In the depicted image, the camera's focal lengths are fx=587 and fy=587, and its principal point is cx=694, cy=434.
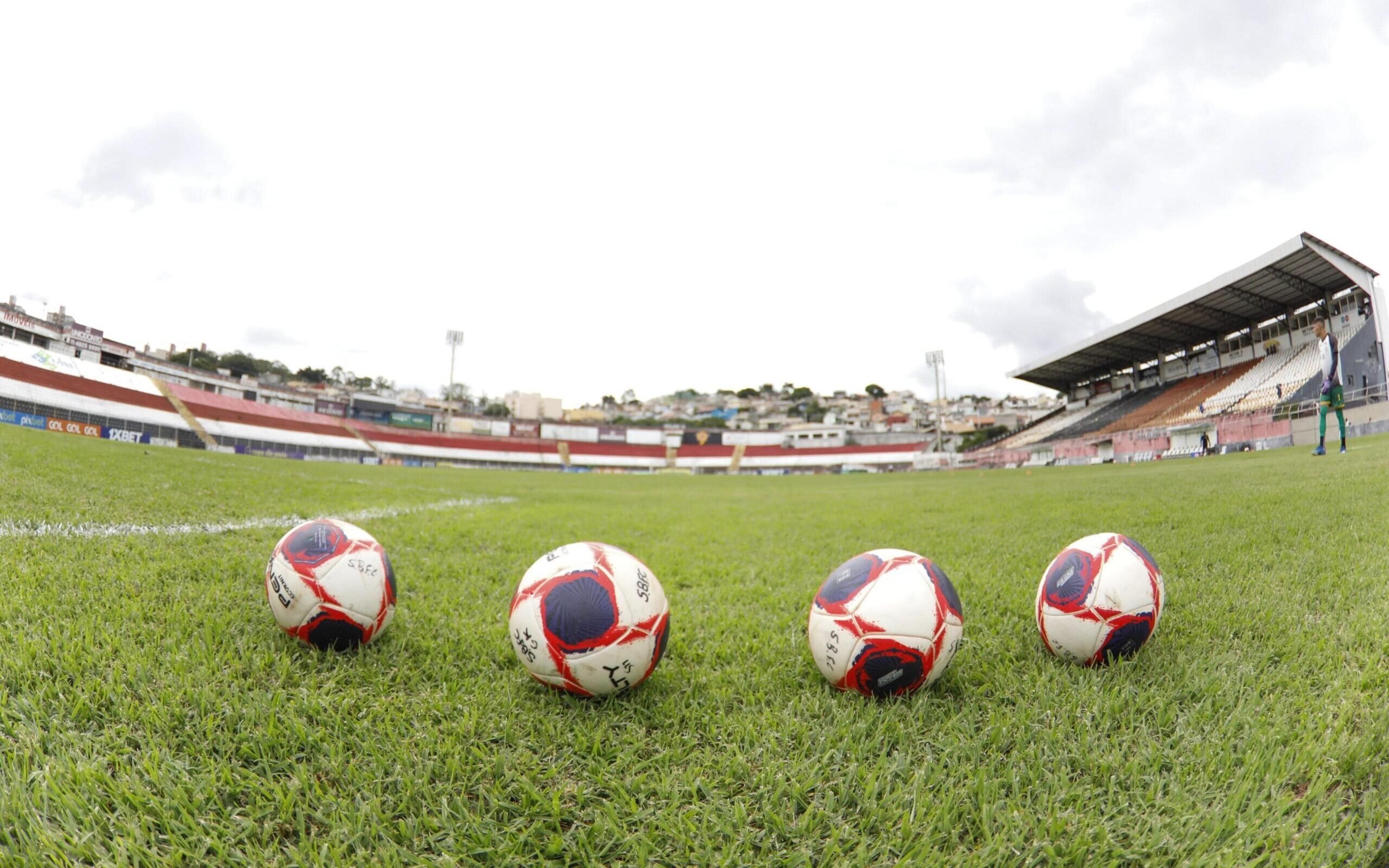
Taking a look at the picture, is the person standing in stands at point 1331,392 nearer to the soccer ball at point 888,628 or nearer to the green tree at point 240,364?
the soccer ball at point 888,628

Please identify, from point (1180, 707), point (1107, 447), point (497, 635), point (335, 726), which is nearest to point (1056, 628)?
point (1180, 707)

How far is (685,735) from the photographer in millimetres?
2133

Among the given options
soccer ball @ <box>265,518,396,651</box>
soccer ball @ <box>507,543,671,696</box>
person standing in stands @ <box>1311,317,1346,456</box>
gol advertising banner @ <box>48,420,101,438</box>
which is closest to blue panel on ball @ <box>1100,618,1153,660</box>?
soccer ball @ <box>507,543,671,696</box>

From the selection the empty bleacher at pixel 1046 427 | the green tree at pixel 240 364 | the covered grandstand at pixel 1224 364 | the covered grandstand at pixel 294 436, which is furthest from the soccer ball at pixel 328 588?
the green tree at pixel 240 364

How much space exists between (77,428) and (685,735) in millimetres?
44810

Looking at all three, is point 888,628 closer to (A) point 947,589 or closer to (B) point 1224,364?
(A) point 947,589

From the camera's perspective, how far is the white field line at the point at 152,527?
4.21 metres

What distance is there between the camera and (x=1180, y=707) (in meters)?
2.24

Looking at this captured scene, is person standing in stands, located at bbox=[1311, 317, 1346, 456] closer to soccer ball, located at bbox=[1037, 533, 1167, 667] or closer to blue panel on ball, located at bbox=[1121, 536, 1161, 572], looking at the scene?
blue panel on ball, located at bbox=[1121, 536, 1161, 572]

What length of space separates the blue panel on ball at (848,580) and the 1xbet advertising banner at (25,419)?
40221 mm

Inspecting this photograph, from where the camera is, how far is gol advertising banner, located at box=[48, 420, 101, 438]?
3048cm

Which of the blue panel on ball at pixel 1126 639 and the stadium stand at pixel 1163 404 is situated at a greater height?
the stadium stand at pixel 1163 404

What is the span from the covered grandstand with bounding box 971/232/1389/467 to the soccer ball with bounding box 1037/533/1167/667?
2793cm

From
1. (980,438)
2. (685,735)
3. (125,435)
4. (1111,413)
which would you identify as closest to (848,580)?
(685,735)
